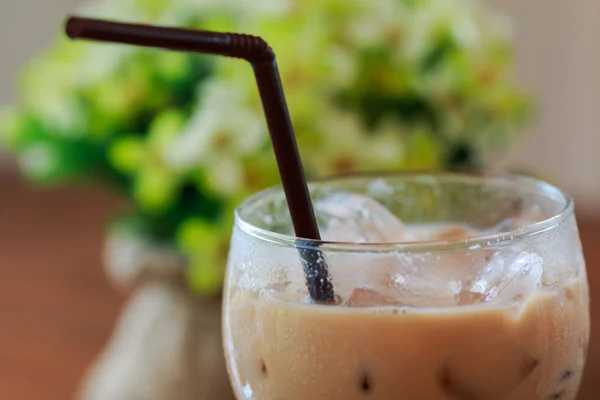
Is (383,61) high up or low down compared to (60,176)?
up

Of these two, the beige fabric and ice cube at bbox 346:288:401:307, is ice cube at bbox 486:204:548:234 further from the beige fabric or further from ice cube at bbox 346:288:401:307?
the beige fabric

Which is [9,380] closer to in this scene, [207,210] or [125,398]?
[125,398]

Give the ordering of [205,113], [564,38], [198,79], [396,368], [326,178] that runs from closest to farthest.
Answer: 1. [396,368]
2. [326,178]
3. [205,113]
4. [198,79]
5. [564,38]

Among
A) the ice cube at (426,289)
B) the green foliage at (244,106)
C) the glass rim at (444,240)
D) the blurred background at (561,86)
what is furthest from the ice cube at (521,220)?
the blurred background at (561,86)

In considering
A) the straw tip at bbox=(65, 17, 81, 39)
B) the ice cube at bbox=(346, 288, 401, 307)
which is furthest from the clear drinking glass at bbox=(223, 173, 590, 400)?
the straw tip at bbox=(65, 17, 81, 39)

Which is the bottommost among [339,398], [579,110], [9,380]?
[9,380]

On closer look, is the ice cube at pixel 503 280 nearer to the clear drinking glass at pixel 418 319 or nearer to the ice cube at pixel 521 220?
the clear drinking glass at pixel 418 319

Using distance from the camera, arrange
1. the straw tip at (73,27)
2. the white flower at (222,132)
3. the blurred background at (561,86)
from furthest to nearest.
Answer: the blurred background at (561,86), the white flower at (222,132), the straw tip at (73,27)

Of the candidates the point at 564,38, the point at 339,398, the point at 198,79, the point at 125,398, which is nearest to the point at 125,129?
the point at 198,79
